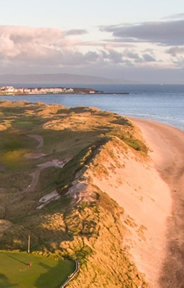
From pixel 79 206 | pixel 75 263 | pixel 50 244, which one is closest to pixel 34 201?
pixel 79 206

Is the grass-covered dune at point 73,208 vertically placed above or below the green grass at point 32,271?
below

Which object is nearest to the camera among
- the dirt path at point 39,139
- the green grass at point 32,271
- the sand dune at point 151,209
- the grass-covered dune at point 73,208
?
the green grass at point 32,271

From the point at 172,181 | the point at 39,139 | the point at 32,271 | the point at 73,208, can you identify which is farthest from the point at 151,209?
the point at 39,139

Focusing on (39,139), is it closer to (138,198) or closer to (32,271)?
(138,198)

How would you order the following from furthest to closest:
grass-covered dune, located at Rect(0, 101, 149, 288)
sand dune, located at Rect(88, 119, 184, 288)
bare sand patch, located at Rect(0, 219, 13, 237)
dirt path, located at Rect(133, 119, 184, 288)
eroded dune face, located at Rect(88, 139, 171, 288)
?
eroded dune face, located at Rect(88, 139, 171, 288) < sand dune, located at Rect(88, 119, 184, 288) < bare sand patch, located at Rect(0, 219, 13, 237) < dirt path, located at Rect(133, 119, 184, 288) < grass-covered dune, located at Rect(0, 101, 149, 288)

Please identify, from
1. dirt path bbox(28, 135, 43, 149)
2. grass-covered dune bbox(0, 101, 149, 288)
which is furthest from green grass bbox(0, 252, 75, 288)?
dirt path bbox(28, 135, 43, 149)

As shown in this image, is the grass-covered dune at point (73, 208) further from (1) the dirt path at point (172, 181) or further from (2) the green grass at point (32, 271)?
(1) the dirt path at point (172, 181)

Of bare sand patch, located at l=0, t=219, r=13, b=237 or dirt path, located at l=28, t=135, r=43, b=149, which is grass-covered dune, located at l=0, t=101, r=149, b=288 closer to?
bare sand patch, located at l=0, t=219, r=13, b=237

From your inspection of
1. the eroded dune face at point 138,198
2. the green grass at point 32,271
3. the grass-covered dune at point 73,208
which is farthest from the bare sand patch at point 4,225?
the eroded dune face at point 138,198
